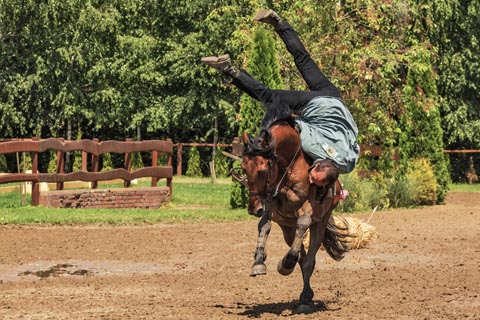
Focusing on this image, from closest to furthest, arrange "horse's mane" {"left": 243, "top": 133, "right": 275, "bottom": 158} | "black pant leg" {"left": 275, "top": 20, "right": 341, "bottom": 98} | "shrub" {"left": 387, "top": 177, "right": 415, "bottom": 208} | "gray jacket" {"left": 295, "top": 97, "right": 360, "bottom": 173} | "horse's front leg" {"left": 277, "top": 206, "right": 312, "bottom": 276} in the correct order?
"horse's mane" {"left": 243, "top": 133, "right": 275, "bottom": 158}
"horse's front leg" {"left": 277, "top": 206, "right": 312, "bottom": 276}
"gray jacket" {"left": 295, "top": 97, "right": 360, "bottom": 173}
"black pant leg" {"left": 275, "top": 20, "right": 341, "bottom": 98}
"shrub" {"left": 387, "top": 177, "right": 415, "bottom": 208}

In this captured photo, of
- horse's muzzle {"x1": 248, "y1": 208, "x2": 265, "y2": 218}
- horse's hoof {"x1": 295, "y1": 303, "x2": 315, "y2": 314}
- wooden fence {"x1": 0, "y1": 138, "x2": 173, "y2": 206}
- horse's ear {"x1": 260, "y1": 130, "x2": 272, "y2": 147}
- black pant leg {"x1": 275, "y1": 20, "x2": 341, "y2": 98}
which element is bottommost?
horse's hoof {"x1": 295, "y1": 303, "x2": 315, "y2": 314}

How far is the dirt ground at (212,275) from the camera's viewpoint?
8.60 metres

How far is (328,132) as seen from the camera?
28.3ft

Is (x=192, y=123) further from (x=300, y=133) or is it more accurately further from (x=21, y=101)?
(x=300, y=133)

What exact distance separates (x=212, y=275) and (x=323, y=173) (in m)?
3.34

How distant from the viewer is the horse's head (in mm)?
7730

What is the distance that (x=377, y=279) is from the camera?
10.6 metres

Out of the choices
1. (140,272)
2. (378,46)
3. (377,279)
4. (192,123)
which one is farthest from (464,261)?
(192,123)

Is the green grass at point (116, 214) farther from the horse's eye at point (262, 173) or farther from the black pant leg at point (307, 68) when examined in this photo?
the horse's eye at point (262, 173)

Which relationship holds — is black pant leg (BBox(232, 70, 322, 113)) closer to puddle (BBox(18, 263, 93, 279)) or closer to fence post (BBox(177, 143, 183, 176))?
puddle (BBox(18, 263, 93, 279))

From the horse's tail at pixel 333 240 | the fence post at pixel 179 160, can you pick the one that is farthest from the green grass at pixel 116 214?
the fence post at pixel 179 160

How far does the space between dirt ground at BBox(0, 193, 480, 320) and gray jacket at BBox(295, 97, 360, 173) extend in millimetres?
1416

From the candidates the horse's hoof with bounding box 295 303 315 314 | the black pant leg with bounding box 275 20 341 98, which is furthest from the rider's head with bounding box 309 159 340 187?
the horse's hoof with bounding box 295 303 315 314

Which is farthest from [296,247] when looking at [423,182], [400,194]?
[423,182]
